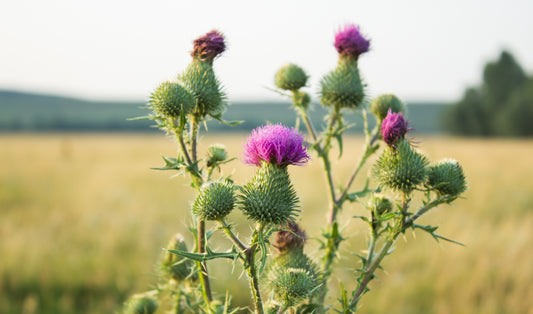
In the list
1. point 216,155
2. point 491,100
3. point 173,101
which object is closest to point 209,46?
point 173,101

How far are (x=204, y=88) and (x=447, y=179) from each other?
1.25 metres

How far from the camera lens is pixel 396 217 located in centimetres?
188

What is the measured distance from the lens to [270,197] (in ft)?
5.72

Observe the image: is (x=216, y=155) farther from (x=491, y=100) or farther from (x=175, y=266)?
(x=491, y=100)

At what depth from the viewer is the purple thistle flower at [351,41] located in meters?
2.97

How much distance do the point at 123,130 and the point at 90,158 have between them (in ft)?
156

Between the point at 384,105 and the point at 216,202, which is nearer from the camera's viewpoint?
the point at 216,202

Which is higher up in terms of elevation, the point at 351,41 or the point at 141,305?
the point at 351,41

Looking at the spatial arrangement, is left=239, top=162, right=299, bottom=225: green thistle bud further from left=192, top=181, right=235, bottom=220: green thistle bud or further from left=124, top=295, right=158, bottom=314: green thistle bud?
left=124, top=295, right=158, bottom=314: green thistle bud

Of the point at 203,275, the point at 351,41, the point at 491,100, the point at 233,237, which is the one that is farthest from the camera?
the point at 491,100

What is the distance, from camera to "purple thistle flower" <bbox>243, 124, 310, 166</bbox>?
1.81 meters

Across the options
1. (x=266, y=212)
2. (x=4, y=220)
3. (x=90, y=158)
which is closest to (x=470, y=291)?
(x=266, y=212)

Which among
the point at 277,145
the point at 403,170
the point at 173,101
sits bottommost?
the point at 403,170

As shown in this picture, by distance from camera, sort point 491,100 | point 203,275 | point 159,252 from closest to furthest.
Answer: point 203,275 < point 159,252 < point 491,100
